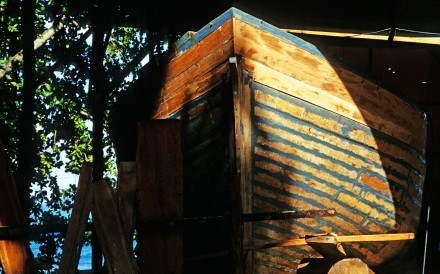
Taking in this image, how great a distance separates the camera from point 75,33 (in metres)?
9.48

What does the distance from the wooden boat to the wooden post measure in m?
0.58

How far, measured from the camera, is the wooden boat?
322 cm

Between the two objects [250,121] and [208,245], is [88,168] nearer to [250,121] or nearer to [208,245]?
[250,121]

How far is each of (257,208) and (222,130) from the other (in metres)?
0.70

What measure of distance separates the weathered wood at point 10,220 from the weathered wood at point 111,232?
44 centimetres

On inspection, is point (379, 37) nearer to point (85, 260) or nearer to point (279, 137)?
point (279, 137)

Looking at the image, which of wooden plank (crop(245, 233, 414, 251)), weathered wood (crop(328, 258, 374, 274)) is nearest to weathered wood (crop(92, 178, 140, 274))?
wooden plank (crop(245, 233, 414, 251))

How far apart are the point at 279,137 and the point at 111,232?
1.50 meters

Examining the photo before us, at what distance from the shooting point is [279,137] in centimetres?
335

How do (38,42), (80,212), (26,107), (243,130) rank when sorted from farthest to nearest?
(38,42)
(26,107)
(243,130)
(80,212)

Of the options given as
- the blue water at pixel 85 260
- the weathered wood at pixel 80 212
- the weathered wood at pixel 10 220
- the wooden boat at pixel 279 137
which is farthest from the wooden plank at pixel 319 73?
the blue water at pixel 85 260

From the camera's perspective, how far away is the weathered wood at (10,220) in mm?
2424

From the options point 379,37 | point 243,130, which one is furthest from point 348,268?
point 379,37

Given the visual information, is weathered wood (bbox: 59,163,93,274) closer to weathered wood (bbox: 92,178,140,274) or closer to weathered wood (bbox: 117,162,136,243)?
weathered wood (bbox: 92,178,140,274)
